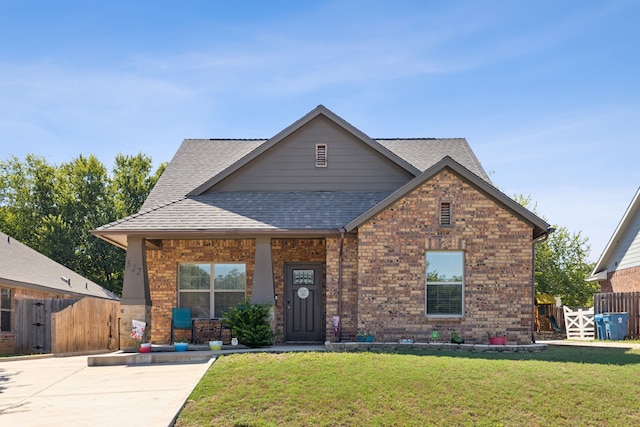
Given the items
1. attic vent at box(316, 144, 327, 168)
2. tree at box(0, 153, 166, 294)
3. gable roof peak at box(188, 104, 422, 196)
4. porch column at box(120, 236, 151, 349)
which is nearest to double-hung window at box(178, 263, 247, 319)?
porch column at box(120, 236, 151, 349)

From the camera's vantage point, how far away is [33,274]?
2622cm

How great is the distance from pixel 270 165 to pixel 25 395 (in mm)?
9594

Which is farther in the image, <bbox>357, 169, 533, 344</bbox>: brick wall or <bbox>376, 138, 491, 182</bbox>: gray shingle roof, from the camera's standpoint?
<bbox>376, 138, 491, 182</bbox>: gray shingle roof

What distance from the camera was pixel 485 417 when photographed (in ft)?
35.0

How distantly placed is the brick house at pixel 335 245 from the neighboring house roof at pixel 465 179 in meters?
0.03

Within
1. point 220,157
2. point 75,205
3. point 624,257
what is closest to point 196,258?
point 220,157

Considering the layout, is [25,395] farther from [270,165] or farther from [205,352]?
[270,165]

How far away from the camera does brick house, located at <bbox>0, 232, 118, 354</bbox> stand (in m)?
23.1

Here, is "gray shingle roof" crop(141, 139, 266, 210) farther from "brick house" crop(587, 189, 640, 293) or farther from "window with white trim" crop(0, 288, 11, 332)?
"brick house" crop(587, 189, 640, 293)

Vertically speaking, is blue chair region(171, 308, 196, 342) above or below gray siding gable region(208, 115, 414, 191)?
below

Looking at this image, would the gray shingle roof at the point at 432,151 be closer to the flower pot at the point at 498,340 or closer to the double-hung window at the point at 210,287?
the flower pot at the point at 498,340

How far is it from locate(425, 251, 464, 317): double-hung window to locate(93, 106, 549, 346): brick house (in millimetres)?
24

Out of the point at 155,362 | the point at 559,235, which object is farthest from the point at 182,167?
the point at 559,235

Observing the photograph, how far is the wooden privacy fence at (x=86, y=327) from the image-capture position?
18750 millimetres
